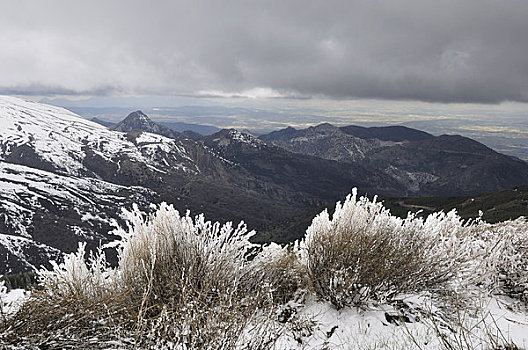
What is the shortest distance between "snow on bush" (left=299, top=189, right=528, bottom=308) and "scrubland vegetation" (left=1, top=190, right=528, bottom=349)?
0.02 meters

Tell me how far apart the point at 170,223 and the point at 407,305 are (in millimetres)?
3473

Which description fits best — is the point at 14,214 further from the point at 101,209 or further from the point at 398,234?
the point at 398,234

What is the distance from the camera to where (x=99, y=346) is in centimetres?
273

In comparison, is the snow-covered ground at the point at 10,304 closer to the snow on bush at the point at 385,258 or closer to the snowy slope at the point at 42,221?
the snow on bush at the point at 385,258

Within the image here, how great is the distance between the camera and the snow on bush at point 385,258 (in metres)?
3.97

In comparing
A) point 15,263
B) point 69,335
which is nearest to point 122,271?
point 69,335

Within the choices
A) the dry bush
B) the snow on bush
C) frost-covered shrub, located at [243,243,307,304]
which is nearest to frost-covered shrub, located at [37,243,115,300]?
the dry bush

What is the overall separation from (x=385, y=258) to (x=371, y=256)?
0.64 feet

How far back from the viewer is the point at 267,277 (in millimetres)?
4395

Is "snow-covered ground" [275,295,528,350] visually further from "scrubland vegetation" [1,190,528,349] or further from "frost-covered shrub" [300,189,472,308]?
"frost-covered shrub" [300,189,472,308]

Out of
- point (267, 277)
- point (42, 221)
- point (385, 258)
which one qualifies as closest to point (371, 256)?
point (385, 258)

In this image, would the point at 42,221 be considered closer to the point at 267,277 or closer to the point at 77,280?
the point at 77,280

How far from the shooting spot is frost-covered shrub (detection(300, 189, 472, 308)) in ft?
13.0

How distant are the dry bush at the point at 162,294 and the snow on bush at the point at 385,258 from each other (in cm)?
72
